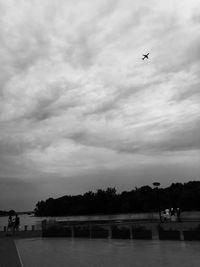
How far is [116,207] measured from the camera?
11781cm

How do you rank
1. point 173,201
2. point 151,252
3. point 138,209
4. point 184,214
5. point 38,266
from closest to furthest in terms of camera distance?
point 38,266
point 151,252
point 184,214
point 173,201
point 138,209

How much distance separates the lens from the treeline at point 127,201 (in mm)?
87188

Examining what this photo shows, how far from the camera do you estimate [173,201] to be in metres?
90.9

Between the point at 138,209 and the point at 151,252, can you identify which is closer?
the point at 151,252

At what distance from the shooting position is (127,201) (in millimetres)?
106250

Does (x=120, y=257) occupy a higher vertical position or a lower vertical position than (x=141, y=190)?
lower

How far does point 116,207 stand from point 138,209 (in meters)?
18.8

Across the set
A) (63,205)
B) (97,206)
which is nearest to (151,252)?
(97,206)

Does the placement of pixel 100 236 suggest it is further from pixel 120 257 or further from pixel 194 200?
pixel 194 200

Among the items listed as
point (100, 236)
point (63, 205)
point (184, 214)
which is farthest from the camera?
point (63, 205)

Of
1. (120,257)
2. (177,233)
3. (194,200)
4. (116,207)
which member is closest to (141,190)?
(116,207)

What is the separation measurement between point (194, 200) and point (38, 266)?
237ft

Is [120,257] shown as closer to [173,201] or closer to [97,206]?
[173,201]

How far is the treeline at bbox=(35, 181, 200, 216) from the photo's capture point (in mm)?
87188
